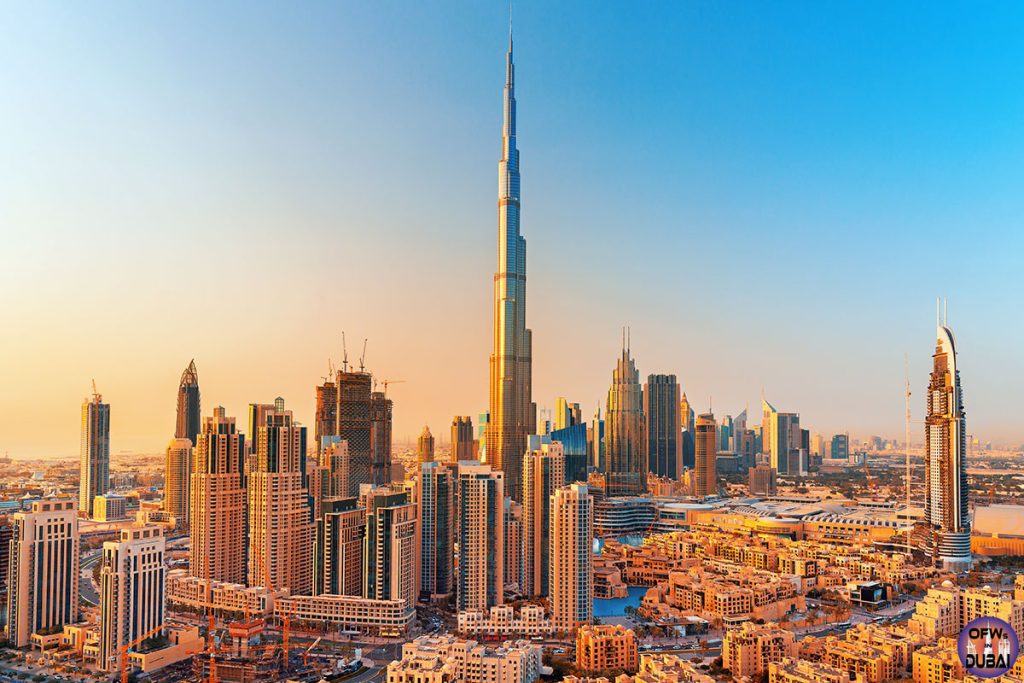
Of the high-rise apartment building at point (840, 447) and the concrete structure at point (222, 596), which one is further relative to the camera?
the high-rise apartment building at point (840, 447)

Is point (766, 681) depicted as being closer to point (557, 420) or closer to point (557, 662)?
point (557, 662)

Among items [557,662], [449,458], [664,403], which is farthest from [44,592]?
[664,403]

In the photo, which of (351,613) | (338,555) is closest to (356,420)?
(338,555)

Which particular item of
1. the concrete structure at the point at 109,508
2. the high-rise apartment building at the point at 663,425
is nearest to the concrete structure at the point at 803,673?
the concrete structure at the point at 109,508

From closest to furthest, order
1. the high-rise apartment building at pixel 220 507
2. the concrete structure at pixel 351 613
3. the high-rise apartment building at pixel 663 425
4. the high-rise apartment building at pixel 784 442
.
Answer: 1. the concrete structure at pixel 351 613
2. the high-rise apartment building at pixel 220 507
3. the high-rise apartment building at pixel 663 425
4. the high-rise apartment building at pixel 784 442

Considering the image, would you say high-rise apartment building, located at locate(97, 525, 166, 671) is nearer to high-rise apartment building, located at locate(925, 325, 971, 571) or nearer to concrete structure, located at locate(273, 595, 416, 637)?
concrete structure, located at locate(273, 595, 416, 637)

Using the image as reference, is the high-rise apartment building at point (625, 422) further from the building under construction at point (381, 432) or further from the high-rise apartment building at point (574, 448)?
the building under construction at point (381, 432)

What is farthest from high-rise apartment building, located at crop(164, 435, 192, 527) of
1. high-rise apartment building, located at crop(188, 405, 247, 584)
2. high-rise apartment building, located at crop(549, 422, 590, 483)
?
high-rise apartment building, located at crop(549, 422, 590, 483)

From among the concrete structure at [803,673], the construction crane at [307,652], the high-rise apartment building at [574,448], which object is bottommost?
the construction crane at [307,652]
